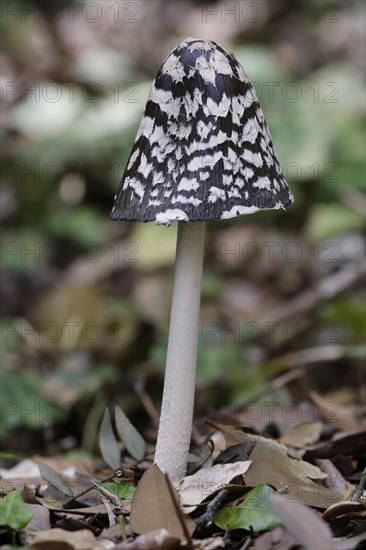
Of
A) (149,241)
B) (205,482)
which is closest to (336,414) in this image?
(205,482)

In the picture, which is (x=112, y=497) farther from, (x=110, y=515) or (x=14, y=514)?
(x=14, y=514)

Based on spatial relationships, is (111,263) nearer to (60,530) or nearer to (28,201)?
(28,201)

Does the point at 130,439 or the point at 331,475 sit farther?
the point at 130,439

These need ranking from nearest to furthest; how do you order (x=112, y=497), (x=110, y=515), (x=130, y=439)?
1. (x=110, y=515)
2. (x=112, y=497)
3. (x=130, y=439)

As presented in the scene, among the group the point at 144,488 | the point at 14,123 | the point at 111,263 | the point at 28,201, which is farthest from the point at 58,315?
the point at 144,488

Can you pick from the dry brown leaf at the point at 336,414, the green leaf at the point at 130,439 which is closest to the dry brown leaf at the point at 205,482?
the green leaf at the point at 130,439

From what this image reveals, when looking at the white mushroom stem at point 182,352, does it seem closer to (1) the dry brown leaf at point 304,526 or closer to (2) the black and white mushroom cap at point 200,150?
(2) the black and white mushroom cap at point 200,150
